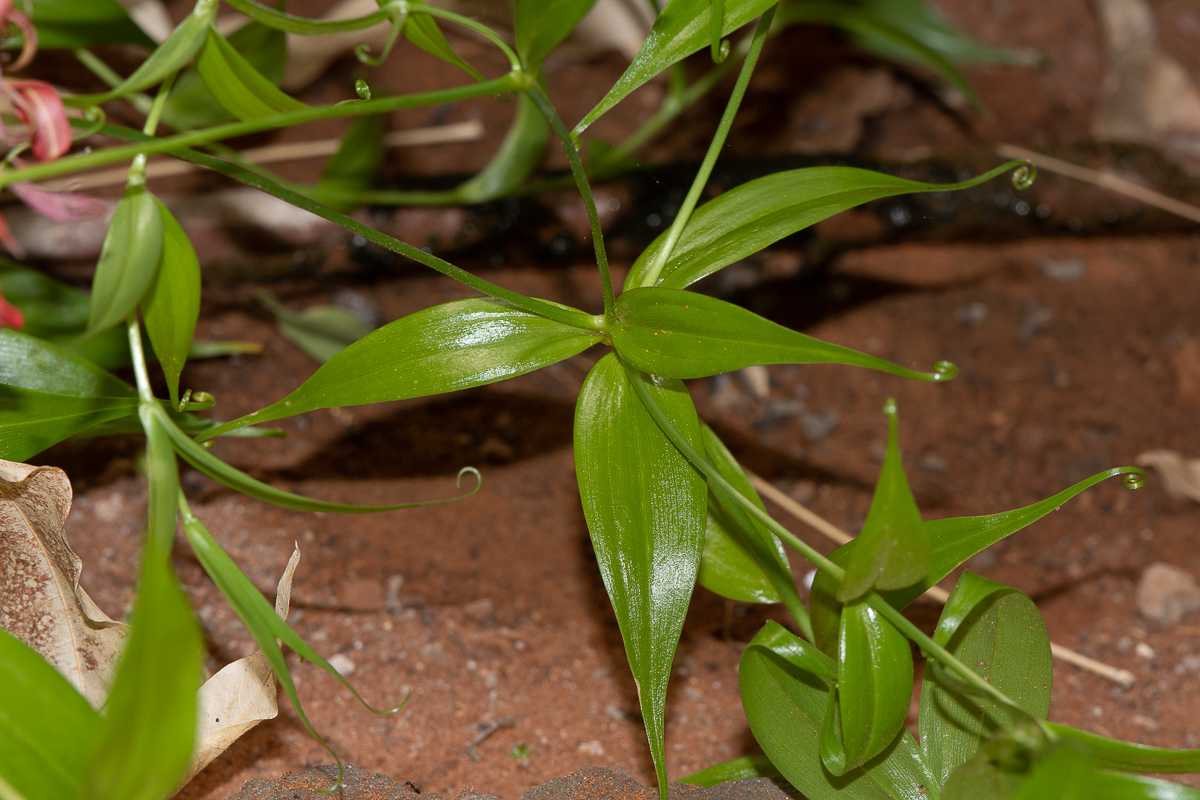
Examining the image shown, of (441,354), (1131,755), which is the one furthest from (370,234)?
(1131,755)

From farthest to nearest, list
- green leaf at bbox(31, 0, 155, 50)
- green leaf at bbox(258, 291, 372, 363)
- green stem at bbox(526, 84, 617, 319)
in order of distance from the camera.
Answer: green leaf at bbox(258, 291, 372, 363) < green leaf at bbox(31, 0, 155, 50) < green stem at bbox(526, 84, 617, 319)

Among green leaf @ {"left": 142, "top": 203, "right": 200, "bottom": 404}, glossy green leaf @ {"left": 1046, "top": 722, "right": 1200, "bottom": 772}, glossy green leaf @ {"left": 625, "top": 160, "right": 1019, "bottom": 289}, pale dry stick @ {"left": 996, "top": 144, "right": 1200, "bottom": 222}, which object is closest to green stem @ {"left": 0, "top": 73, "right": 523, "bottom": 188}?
green leaf @ {"left": 142, "top": 203, "right": 200, "bottom": 404}

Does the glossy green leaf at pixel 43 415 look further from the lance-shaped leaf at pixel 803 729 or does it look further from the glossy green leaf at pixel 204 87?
the lance-shaped leaf at pixel 803 729

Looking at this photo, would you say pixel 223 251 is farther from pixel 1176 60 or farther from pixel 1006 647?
pixel 1176 60

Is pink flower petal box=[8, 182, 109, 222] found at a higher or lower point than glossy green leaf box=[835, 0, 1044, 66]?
higher

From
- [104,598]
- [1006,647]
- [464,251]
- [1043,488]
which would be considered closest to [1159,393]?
[1043,488]

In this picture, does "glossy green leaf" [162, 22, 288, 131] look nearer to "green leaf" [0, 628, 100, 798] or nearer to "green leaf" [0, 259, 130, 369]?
"green leaf" [0, 259, 130, 369]

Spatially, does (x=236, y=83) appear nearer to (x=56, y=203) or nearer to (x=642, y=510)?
(x=56, y=203)
